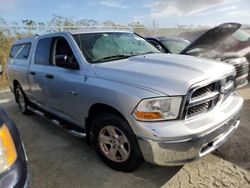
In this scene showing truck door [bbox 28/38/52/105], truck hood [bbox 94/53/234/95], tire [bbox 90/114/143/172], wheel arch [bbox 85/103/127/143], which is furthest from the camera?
truck door [bbox 28/38/52/105]

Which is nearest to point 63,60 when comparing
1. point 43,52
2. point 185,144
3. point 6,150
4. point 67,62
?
point 67,62

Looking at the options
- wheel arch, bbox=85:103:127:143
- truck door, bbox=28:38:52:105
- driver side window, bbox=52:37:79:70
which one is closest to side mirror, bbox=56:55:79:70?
driver side window, bbox=52:37:79:70

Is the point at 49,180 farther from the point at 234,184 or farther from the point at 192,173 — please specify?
the point at 234,184

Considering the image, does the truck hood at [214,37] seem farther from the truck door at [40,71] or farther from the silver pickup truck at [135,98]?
the truck door at [40,71]

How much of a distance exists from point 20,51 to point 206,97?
4.63 metres

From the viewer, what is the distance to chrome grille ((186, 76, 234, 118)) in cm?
273

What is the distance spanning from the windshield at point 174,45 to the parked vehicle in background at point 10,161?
5834 millimetres

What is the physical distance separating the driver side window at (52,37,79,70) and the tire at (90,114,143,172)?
35.7 inches

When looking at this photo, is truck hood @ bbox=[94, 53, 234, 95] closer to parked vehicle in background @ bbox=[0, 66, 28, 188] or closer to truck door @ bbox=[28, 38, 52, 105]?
parked vehicle in background @ bbox=[0, 66, 28, 188]

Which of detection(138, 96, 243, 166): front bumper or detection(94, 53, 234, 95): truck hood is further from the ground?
detection(94, 53, 234, 95): truck hood

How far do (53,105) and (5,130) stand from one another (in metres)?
2.32

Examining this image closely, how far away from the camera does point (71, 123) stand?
4.02 metres

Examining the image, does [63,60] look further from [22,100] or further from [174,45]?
[174,45]

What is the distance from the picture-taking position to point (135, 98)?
8.96ft
